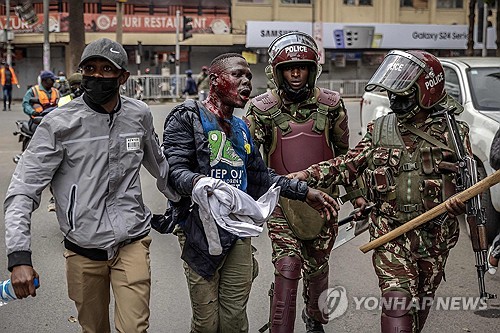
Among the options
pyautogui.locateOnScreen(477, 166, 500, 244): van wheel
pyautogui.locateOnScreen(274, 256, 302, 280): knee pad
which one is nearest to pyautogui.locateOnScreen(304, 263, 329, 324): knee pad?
pyautogui.locateOnScreen(274, 256, 302, 280): knee pad

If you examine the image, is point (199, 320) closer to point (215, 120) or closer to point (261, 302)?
point (215, 120)

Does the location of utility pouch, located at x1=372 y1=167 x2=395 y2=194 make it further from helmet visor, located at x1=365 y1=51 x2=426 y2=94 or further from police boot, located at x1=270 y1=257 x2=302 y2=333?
police boot, located at x1=270 y1=257 x2=302 y2=333

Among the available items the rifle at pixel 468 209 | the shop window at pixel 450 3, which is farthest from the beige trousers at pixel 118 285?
the shop window at pixel 450 3

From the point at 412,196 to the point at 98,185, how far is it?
168 cm

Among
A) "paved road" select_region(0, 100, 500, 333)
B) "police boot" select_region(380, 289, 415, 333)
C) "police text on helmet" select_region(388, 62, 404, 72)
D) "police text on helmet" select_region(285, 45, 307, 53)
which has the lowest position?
"paved road" select_region(0, 100, 500, 333)

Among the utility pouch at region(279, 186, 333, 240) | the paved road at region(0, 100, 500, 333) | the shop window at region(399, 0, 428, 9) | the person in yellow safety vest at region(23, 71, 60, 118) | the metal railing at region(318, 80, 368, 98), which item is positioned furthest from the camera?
the shop window at region(399, 0, 428, 9)

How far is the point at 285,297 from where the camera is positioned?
4.61 meters

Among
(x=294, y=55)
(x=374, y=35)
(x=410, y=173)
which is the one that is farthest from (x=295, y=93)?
(x=374, y=35)

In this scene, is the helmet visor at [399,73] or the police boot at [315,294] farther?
the police boot at [315,294]

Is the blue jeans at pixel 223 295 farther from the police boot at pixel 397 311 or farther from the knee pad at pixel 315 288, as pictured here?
the knee pad at pixel 315 288

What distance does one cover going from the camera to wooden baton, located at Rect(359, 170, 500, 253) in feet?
12.3

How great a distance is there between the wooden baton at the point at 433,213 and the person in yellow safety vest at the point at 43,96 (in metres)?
8.25

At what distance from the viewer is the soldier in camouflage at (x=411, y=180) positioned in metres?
4.09

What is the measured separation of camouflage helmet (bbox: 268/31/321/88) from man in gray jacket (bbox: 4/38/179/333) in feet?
4.26
